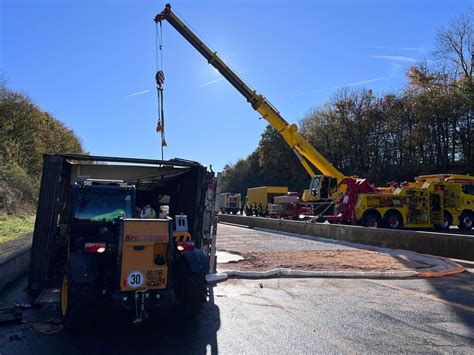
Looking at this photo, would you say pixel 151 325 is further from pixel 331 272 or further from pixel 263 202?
pixel 263 202

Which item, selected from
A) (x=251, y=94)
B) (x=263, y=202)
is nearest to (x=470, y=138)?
(x=263, y=202)

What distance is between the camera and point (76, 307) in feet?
19.5

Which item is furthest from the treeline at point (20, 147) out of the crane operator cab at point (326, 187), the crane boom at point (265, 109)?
the crane operator cab at point (326, 187)

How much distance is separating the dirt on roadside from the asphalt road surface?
2.51 metres

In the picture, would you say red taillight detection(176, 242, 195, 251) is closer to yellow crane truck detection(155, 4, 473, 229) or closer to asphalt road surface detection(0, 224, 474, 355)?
asphalt road surface detection(0, 224, 474, 355)

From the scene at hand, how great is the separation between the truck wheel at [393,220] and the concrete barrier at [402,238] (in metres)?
4.86

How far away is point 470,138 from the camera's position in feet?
156

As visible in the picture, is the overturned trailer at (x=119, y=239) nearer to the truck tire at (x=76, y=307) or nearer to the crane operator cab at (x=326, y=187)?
the truck tire at (x=76, y=307)

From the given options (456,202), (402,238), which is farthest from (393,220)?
(402,238)

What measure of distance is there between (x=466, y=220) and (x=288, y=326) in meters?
23.8

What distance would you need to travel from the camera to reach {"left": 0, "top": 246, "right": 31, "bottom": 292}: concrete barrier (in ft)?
28.8

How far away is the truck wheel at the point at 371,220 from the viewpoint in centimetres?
2377

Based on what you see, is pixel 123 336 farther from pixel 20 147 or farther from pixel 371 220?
pixel 20 147

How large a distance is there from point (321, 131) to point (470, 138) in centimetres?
2466
